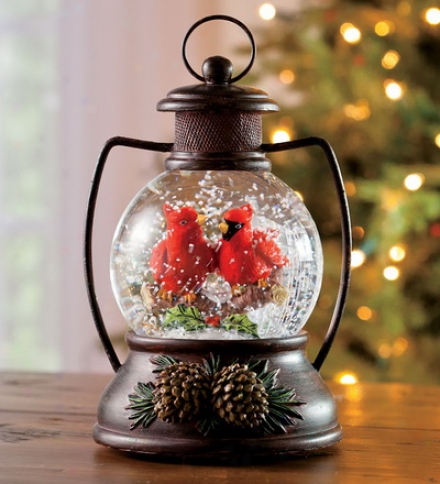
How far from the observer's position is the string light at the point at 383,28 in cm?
221

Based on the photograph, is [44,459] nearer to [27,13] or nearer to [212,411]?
[212,411]

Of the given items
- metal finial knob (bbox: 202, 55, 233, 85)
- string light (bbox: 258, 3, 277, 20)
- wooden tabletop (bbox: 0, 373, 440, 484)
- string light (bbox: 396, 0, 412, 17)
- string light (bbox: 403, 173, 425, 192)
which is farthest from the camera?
string light (bbox: 258, 3, 277, 20)

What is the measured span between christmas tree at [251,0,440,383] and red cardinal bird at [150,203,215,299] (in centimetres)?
108

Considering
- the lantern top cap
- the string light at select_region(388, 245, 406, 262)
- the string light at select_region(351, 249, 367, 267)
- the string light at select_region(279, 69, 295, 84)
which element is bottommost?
the string light at select_region(351, 249, 367, 267)

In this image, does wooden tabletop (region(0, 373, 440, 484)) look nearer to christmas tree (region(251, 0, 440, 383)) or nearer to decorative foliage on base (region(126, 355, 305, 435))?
decorative foliage on base (region(126, 355, 305, 435))

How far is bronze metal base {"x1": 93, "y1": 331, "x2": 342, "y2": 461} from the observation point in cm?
101

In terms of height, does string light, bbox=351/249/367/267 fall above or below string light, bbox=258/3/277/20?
below

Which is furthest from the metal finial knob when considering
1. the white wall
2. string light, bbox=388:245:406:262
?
the white wall

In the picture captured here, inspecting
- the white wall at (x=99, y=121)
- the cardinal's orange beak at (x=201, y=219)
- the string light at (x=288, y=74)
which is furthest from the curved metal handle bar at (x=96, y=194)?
the white wall at (x=99, y=121)

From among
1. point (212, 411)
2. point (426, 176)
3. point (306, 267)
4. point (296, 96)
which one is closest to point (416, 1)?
point (426, 176)

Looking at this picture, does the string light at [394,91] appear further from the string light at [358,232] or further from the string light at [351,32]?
the string light at [358,232]

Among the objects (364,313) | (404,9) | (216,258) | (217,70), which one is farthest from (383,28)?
(216,258)

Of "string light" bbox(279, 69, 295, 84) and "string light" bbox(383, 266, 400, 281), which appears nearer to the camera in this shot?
"string light" bbox(383, 266, 400, 281)

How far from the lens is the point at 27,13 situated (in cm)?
271
